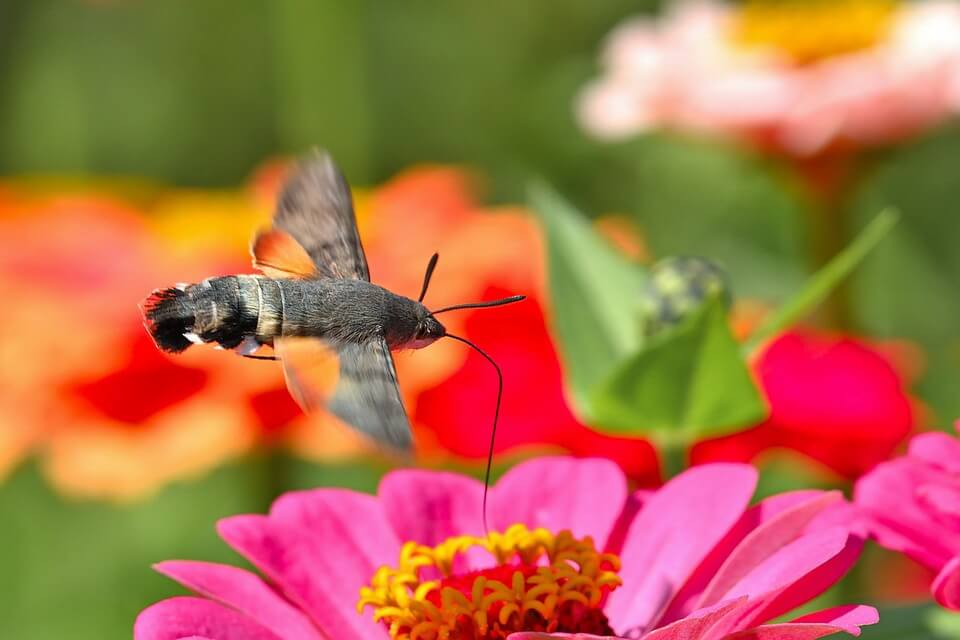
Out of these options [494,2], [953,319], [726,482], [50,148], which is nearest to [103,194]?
[50,148]

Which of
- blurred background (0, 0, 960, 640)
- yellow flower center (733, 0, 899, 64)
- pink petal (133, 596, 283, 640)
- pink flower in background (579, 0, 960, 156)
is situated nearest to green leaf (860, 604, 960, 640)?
blurred background (0, 0, 960, 640)

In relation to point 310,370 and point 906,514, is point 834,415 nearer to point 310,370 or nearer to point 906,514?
point 906,514

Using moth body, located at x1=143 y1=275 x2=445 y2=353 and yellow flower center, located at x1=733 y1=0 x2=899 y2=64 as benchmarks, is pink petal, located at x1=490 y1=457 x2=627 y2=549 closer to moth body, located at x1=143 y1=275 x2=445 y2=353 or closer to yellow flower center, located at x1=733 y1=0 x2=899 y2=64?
moth body, located at x1=143 y1=275 x2=445 y2=353

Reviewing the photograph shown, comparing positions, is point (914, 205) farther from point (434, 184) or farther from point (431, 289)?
point (431, 289)

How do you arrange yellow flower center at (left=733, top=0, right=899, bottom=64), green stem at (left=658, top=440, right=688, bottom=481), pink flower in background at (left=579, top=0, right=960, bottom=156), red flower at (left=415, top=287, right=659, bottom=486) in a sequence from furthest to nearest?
yellow flower center at (left=733, top=0, right=899, bottom=64), pink flower in background at (left=579, top=0, right=960, bottom=156), red flower at (left=415, top=287, right=659, bottom=486), green stem at (left=658, top=440, right=688, bottom=481)

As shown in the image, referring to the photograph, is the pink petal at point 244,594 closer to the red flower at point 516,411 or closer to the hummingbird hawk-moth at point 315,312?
the hummingbird hawk-moth at point 315,312
